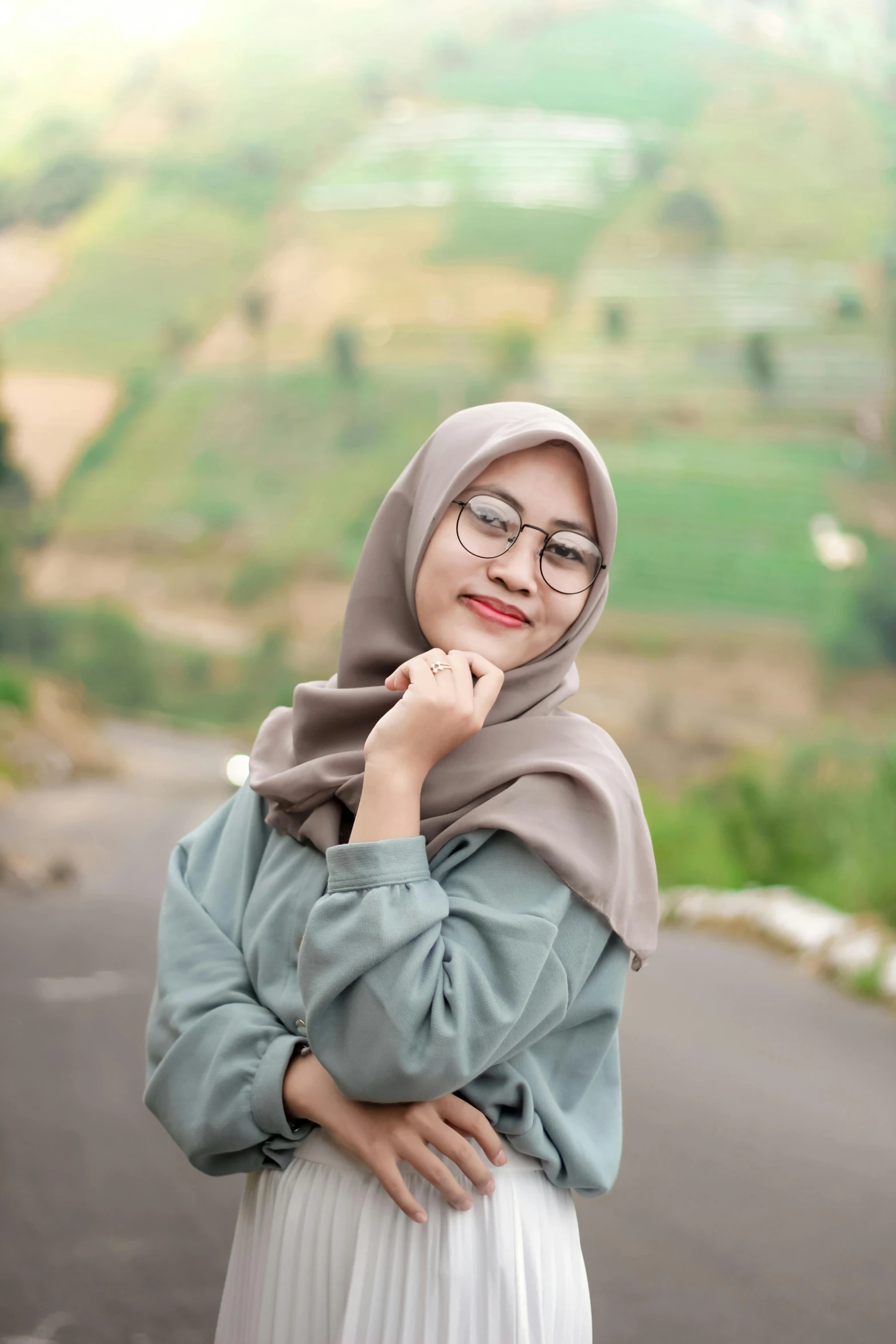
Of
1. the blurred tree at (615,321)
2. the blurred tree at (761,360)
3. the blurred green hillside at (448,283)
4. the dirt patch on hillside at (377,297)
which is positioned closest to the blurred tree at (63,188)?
the blurred green hillside at (448,283)

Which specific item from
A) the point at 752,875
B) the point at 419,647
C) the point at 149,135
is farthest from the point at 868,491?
the point at 419,647

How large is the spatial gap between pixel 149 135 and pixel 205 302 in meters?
1.19

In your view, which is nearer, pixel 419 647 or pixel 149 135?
pixel 419 647

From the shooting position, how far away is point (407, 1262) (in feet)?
2.98

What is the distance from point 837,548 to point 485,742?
6.79 meters

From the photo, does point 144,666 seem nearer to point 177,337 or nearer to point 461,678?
point 177,337

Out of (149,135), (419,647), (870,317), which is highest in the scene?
(149,135)

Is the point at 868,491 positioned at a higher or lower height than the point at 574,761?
higher

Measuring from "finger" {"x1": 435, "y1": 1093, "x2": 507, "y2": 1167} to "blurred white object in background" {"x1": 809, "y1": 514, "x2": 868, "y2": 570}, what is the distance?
683cm

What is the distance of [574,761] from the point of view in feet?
3.04

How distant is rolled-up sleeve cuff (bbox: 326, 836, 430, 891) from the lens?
0.83 meters

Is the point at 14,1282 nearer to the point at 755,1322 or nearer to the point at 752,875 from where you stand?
the point at 755,1322

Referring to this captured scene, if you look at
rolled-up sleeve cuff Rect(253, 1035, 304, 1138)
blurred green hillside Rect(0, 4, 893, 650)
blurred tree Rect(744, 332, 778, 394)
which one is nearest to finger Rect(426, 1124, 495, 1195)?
rolled-up sleeve cuff Rect(253, 1035, 304, 1138)

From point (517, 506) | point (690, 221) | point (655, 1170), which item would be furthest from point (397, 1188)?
point (690, 221)
